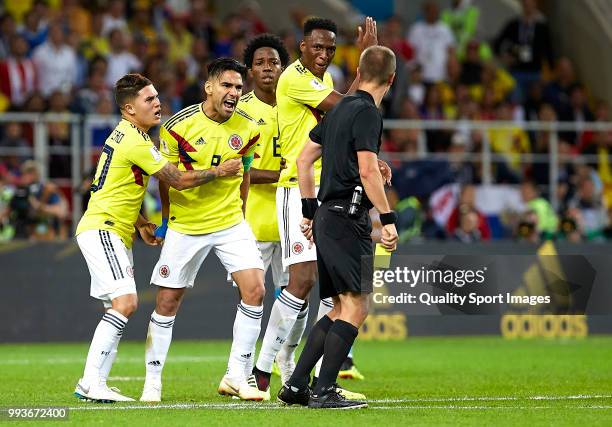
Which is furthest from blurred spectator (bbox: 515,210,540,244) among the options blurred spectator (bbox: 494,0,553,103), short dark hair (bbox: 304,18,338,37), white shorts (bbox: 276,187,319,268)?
white shorts (bbox: 276,187,319,268)

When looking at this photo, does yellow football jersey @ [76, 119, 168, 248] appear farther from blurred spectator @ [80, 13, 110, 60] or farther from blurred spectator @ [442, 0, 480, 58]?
blurred spectator @ [442, 0, 480, 58]

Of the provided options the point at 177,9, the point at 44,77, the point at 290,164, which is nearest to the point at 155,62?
the point at 44,77

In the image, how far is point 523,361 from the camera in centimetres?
1434

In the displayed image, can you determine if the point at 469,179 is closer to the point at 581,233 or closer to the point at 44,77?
the point at 581,233

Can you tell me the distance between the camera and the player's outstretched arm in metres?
9.83

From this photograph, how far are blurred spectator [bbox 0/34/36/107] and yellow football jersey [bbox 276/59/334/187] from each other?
9.65 m

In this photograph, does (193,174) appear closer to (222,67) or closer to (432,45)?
(222,67)

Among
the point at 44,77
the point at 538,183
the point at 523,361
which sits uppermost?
the point at 44,77

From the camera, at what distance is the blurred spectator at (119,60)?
20.5 m

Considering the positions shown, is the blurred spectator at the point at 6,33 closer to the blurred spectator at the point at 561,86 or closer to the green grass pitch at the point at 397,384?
the green grass pitch at the point at 397,384

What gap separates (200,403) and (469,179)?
11378 millimetres

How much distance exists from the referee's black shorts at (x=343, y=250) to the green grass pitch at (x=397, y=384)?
89 cm

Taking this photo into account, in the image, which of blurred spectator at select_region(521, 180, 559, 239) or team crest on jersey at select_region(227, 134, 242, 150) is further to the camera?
blurred spectator at select_region(521, 180, 559, 239)

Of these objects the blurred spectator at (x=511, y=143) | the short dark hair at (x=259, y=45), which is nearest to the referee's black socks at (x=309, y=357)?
the short dark hair at (x=259, y=45)
